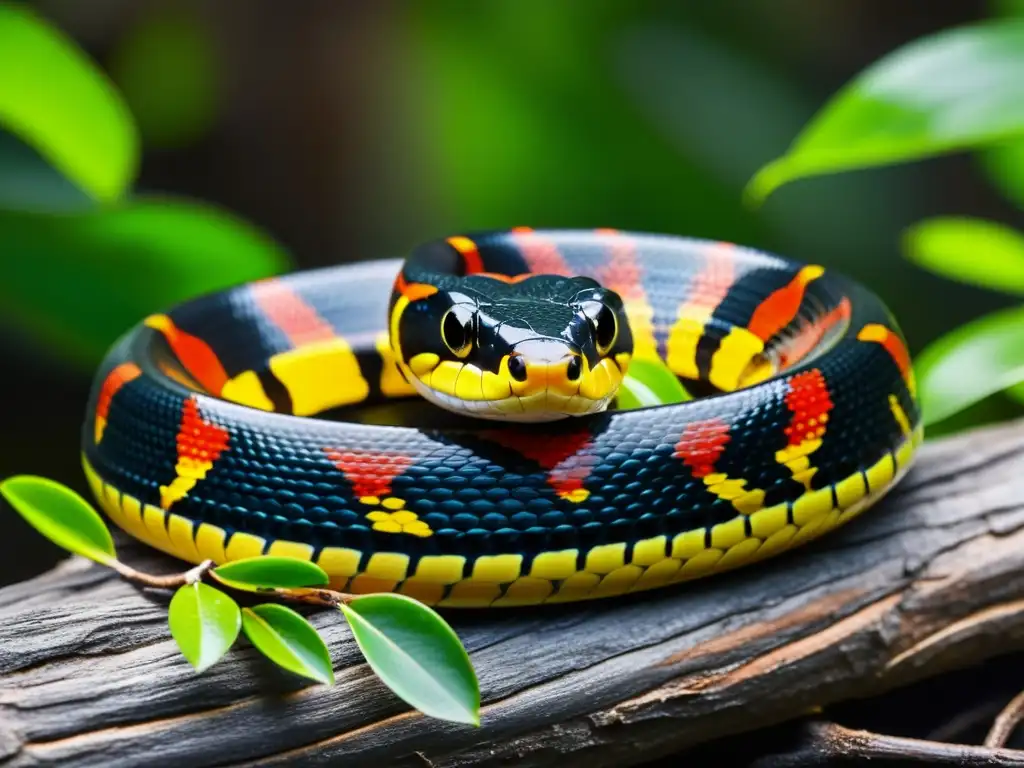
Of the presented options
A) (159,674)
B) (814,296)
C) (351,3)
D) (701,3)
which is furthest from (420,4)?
(159,674)

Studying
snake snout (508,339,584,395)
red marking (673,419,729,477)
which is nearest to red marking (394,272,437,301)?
snake snout (508,339,584,395)

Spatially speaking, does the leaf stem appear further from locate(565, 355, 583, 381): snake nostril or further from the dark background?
the dark background

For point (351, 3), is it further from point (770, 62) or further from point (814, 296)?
point (814, 296)

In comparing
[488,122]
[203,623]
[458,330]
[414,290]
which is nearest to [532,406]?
[458,330]

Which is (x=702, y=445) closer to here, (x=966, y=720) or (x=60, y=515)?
(x=966, y=720)

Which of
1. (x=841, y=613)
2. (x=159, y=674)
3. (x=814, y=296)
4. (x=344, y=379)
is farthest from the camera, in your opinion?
(x=344, y=379)
